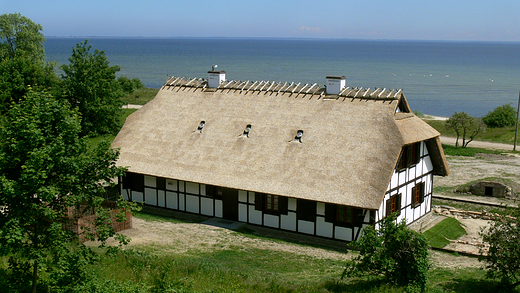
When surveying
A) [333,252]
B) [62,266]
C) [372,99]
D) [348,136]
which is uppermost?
[372,99]

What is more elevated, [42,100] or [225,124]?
[42,100]

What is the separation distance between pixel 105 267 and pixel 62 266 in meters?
4.32

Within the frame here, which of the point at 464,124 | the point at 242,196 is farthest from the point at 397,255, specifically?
the point at 464,124

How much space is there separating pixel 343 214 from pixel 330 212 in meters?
0.56

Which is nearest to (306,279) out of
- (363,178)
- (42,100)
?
(363,178)

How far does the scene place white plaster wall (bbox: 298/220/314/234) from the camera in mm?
22922

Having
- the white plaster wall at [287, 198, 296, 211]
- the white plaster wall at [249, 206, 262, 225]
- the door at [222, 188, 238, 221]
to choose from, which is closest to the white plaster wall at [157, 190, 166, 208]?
the door at [222, 188, 238, 221]

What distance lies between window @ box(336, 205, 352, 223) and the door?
5120 millimetres

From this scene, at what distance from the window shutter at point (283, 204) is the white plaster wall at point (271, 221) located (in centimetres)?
50

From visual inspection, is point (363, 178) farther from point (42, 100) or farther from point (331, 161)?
point (42, 100)

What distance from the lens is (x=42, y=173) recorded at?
11.7 meters

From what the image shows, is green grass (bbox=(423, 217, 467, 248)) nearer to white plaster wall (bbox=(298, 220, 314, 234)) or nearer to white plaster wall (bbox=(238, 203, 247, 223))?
white plaster wall (bbox=(298, 220, 314, 234))

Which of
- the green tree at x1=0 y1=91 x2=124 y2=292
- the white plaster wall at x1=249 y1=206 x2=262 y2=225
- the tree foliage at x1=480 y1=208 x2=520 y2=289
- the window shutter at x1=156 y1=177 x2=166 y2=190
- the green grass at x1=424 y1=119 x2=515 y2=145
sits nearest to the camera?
the green tree at x1=0 y1=91 x2=124 y2=292

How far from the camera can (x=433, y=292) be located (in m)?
16.3
